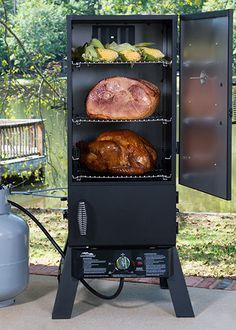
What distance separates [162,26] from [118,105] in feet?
1.69

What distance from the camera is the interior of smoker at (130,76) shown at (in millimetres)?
3692

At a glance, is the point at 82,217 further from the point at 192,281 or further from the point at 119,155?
the point at 192,281

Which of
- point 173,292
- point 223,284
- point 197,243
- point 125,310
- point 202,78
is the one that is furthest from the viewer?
point 197,243

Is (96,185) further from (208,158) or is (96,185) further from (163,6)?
(163,6)

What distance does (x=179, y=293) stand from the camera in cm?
369

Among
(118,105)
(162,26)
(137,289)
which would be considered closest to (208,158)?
(118,105)

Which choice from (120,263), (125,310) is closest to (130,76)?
(120,263)

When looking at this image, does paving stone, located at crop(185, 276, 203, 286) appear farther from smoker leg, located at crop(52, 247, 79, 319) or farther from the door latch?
the door latch

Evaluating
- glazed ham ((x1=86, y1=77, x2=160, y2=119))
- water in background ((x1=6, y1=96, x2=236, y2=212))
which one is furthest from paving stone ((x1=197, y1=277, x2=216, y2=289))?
water in background ((x1=6, y1=96, x2=236, y2=212))

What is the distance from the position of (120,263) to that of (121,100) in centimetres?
82

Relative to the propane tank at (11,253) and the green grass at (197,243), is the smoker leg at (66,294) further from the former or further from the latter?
the green grass at (197,243)

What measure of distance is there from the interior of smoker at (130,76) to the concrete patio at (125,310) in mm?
714

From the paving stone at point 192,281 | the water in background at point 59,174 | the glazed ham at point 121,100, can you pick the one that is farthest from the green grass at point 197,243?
the glazed ham at point 121,100

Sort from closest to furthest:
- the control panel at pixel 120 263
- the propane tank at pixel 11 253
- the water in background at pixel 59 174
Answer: the control panel at pixel 120 263 → the propane tank at pixel 11 253 → the water in background at pixel 59 174
